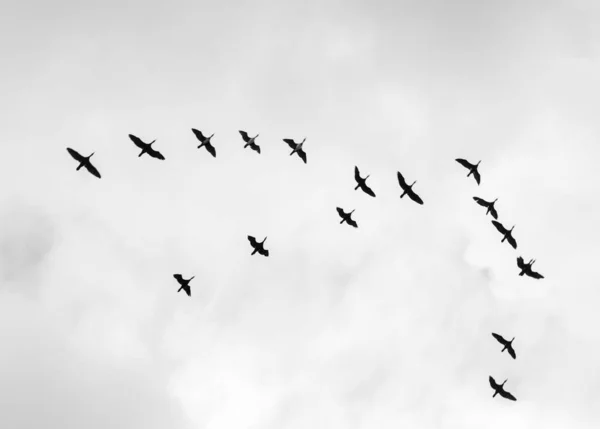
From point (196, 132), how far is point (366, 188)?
1163 inches

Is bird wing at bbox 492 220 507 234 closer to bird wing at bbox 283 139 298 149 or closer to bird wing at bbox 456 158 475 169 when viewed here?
bird wing at bbox 456 158 475 169

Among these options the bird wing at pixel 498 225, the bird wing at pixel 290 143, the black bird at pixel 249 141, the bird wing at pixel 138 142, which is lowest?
the bird wing at pixel 138 142

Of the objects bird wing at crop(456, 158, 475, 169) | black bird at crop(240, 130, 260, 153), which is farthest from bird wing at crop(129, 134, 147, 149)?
bird wing at crop(456, 158, 475, 169)

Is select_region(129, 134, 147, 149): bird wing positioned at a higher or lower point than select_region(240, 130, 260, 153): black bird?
lower

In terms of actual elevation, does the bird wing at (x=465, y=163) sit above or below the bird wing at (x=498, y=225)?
above

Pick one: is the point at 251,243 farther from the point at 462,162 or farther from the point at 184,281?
the point at 462,162

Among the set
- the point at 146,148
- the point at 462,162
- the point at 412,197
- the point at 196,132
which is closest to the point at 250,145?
the point at 196,132

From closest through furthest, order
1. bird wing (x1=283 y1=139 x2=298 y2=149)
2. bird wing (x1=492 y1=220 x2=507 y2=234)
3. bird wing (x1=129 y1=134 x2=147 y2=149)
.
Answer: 1. bird wing (x1=129 y1=134 x2=147 y2=149)
2. bird wing (x1=492 y1=220 x2=507 y2=234)
3. bird wing (x1=283 y1=139 x2=298 y2=149)

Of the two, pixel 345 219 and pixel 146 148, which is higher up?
pixel 345 219

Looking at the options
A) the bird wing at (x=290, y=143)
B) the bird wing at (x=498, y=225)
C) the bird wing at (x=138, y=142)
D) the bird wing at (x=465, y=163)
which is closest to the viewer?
the bird wing at (x=138, y=142)

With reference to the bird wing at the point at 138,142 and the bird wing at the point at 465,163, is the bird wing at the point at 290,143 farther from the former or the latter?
the bird wing at the point at 465,163

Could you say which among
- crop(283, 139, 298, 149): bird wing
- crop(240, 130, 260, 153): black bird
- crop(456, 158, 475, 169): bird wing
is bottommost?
crop(240, 130, 260, 153): black bird

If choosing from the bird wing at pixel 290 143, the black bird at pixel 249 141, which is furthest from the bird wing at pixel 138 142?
the bird wing at pixel 290 143

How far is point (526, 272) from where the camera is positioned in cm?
12825
